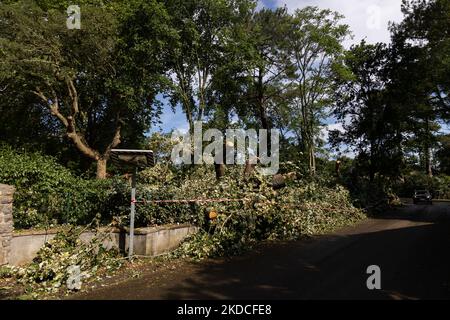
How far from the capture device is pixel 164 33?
21.1 meters

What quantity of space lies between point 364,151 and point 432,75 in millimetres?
9452

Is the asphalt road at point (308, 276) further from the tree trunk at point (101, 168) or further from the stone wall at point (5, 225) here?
the tree trunk at point (101, 168)

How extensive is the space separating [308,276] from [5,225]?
6395mm

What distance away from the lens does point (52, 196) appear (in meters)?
11.0

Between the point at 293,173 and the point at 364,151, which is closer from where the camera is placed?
the point at 293,173

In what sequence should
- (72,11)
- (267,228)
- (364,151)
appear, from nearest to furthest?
1. (267,228)
2. (72,11)
3. (364,151)

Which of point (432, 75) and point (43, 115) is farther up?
point (432, 75)

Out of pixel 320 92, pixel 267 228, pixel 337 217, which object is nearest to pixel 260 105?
pixel 320 92

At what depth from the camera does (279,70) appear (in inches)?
1188

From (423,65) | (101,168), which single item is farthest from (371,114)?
(101,168)

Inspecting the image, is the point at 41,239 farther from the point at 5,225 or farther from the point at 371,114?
the point at 371,114

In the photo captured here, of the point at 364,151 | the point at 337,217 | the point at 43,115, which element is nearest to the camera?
the point at 337,217

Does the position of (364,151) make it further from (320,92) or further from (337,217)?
(337,217)
